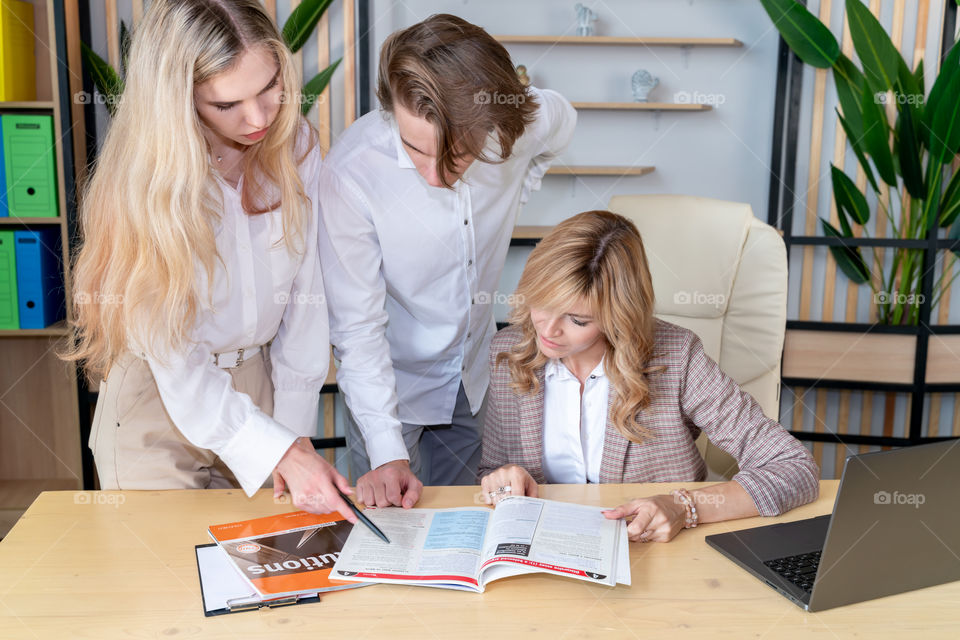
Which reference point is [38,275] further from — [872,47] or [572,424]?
[872,47]

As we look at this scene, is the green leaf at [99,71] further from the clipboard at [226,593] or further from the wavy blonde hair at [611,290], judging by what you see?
the clipboard at [226,593]

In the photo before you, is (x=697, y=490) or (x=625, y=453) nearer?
(x=697, y=490)

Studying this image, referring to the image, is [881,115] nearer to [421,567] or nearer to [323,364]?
[323,364]

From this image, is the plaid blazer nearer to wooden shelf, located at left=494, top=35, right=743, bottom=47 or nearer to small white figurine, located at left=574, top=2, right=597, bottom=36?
wooden shelf, located at left=494, top=35, right=743, bottom=47

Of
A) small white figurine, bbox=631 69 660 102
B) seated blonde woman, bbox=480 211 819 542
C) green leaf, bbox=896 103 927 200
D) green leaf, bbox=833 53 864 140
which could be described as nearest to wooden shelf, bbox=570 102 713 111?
small white figurine, bbox=631 69 660 102

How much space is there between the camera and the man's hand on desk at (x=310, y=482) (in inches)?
A: 51.3

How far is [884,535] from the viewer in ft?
3.47

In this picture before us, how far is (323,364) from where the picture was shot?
159cm

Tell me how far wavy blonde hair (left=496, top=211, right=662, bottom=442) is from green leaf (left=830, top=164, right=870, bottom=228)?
5.38 ft

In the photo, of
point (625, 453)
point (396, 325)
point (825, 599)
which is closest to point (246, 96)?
point (396, 325)

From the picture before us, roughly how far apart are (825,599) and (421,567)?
1.72 ft

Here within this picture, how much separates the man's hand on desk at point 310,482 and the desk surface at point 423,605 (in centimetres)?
16

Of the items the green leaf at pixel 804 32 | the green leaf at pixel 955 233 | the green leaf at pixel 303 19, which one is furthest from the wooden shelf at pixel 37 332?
the green leaf at pixel 955 233

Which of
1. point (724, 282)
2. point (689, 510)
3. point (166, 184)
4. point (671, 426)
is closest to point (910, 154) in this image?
point (724, 282)
